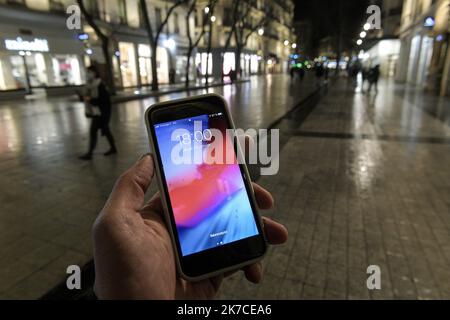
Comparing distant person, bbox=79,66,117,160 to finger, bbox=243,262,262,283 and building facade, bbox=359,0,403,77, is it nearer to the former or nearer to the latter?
finger, bbox=243,262,262,283

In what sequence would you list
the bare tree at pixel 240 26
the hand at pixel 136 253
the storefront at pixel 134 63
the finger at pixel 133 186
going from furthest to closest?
the bare tree at pixel 240 26
the storefront at pixel 134 63
the finger at pixel 133 186
the hand at pixel 136 253

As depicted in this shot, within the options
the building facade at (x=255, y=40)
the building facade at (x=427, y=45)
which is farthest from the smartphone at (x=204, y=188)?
the building facade at (x=255, y=40)

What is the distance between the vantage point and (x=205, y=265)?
1564mm

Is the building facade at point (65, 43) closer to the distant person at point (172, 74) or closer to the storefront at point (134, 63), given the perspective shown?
the storefront at point (134, 63)

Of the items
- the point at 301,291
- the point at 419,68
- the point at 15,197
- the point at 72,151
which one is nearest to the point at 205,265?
the point at 301,291

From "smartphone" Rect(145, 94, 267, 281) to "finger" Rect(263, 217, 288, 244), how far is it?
0.10 meters

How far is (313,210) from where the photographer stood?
15.0 feet

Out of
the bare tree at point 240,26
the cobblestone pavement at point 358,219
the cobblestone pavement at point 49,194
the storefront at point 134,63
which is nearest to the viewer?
the cobblestone pavement at point 358,219

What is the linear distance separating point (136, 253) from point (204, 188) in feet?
1.68

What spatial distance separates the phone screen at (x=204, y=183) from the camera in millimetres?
1640

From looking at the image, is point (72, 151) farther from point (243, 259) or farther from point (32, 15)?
point (32, 15)

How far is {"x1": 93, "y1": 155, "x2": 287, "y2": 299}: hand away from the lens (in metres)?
1.35

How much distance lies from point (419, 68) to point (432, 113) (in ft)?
57.0

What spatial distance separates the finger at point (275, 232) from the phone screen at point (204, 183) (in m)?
0.12
